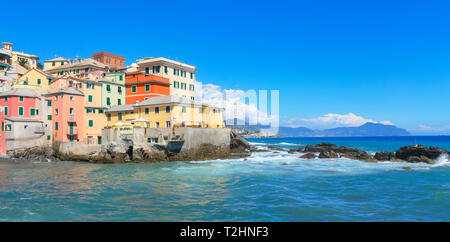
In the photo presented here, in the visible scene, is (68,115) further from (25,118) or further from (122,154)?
(122,154)

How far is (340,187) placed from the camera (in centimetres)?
2456

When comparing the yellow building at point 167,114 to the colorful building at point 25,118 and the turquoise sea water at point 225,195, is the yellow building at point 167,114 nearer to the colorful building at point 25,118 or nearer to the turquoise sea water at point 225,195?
the colorful building at point 25,118

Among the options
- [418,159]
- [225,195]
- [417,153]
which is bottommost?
[225,195]

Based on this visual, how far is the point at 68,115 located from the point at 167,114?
55.0 ft

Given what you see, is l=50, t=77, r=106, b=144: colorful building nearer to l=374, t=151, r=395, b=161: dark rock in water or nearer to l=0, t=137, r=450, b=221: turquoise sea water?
l=0, t=137, r=450, b=221: turquoise sea water

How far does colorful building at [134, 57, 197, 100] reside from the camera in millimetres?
59031

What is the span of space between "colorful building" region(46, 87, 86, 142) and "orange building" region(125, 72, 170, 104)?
30.9 ft

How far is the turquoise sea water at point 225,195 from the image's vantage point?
658 inches

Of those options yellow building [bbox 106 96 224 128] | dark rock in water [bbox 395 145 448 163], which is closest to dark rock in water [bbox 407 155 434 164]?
dark rock in water [bbox 395 145 448 163]

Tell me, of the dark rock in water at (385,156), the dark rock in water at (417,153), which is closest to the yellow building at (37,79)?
the dark rock in water at (385,156)

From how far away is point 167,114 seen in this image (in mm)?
46969

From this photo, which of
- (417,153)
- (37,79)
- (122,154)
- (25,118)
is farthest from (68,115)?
(417,153)

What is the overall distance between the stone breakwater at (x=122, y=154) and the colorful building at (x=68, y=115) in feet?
9.90
